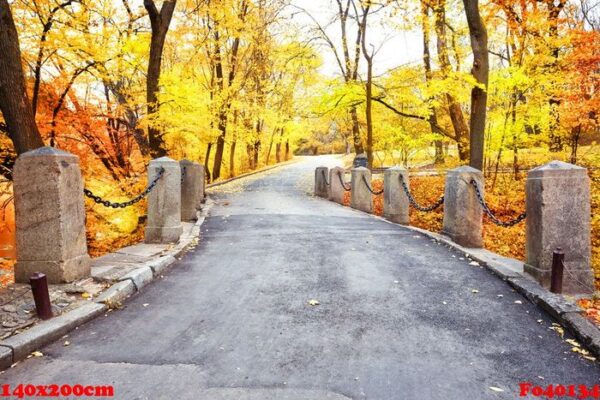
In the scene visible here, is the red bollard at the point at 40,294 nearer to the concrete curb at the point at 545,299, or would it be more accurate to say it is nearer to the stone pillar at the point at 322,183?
the concrete curb at the point at 545,299

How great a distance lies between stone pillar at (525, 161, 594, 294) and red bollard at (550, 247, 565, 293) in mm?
142

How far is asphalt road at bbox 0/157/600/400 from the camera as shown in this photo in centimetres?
326

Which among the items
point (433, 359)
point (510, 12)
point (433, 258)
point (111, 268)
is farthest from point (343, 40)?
point (433, 359)

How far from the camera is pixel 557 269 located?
5090 mm

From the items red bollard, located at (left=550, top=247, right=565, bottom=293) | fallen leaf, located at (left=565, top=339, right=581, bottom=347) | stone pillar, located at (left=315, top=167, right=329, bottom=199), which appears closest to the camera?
fallen leaf, located at (left=565, top=339, right=581, bottom=347)

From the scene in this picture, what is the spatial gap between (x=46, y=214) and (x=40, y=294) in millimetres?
1259

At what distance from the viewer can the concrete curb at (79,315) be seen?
366 cm

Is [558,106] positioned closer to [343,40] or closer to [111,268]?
[343,40]

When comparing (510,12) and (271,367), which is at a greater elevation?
(510,12)

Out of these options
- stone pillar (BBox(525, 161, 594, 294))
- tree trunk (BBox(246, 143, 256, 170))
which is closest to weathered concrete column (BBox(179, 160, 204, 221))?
stone pillar (BBox(525, 161, 594, 294))

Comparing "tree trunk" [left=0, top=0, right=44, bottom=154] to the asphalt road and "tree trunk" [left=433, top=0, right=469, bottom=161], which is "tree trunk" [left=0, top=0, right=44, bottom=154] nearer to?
the asphalt road

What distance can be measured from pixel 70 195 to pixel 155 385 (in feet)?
10.5

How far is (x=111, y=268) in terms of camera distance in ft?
19.7

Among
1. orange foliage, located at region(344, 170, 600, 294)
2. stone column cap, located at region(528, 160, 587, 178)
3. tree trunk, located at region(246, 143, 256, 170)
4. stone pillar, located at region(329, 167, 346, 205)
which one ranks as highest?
tree trunk, located at region(246, 143, 256, 170)
